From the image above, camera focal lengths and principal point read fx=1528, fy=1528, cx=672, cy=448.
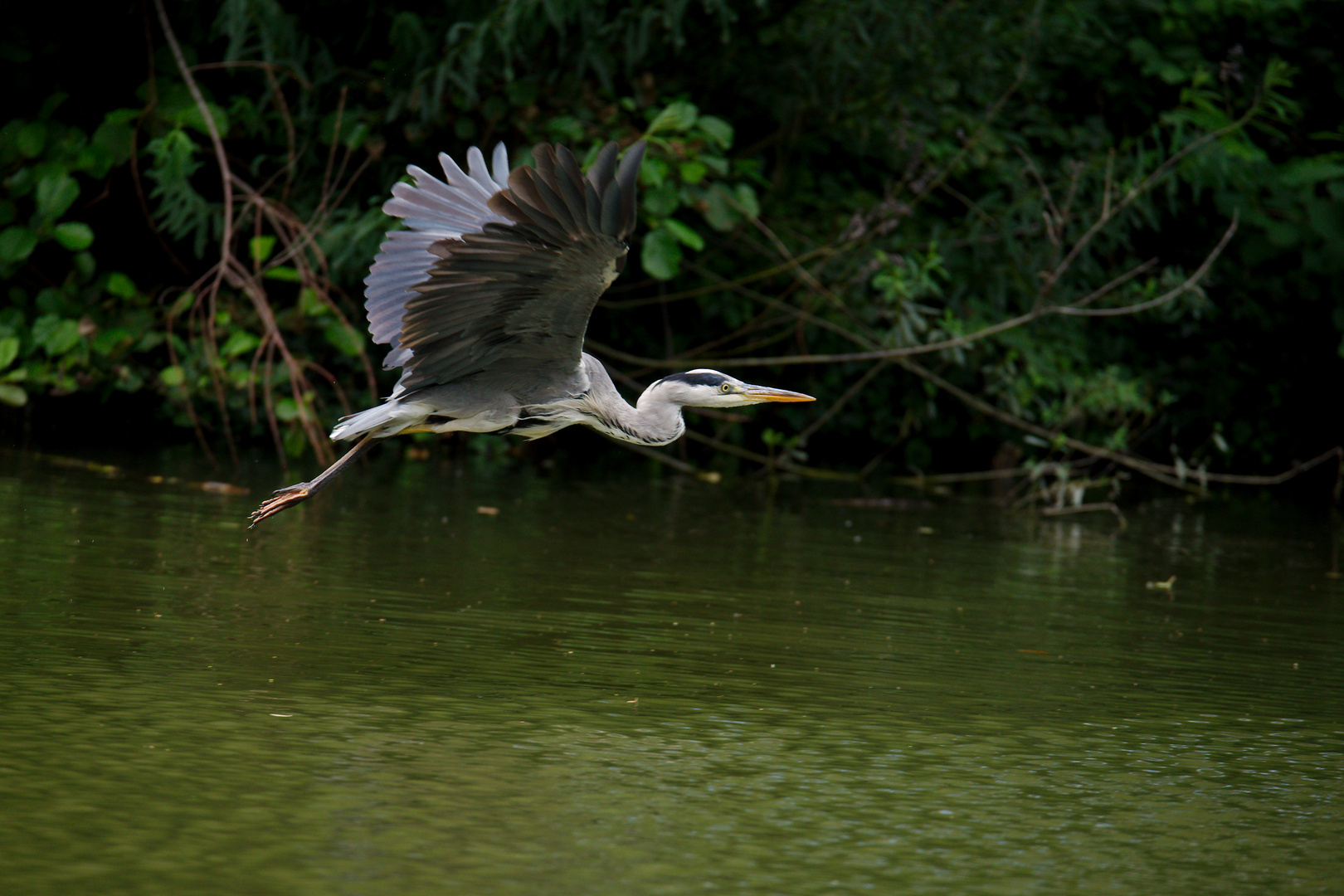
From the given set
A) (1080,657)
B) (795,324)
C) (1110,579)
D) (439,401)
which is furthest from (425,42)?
(1080,657)

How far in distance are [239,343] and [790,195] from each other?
182 inches

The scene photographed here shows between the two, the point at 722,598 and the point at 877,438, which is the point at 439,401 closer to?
the point at 722,598

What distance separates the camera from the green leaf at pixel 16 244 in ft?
30.5

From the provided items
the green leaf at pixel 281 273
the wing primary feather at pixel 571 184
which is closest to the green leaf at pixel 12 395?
the green leaf at pixel 281 273

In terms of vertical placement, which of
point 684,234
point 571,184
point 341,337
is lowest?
point 341,337

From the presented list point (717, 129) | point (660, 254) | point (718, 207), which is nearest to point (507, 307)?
point (660, 254)

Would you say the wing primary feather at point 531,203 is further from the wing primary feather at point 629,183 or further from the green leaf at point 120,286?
the green leaf at point 120,286

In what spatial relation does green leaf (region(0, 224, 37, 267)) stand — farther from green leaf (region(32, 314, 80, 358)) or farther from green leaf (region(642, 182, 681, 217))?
green leaf (region(642, 182, 681, 217))

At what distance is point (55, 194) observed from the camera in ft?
30.5

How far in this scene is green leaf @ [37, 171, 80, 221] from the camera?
929cm

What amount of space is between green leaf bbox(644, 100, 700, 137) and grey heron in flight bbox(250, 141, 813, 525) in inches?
127

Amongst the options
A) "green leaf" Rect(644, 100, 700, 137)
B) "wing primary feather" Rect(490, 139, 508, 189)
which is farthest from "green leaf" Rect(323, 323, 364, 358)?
"wing primary feather" Rect(490, 139, 508, 189)

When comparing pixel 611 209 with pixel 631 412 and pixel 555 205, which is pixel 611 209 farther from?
pixel 631 412

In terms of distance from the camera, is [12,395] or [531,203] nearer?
[531,203]
